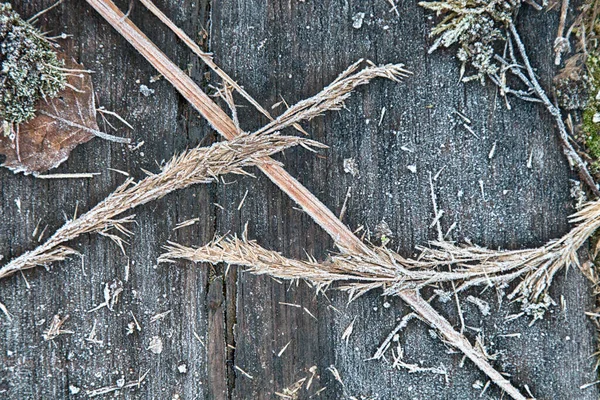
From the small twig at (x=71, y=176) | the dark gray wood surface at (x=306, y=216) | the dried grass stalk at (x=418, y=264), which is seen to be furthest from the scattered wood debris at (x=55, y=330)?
the small twig at (x=71, y=176)

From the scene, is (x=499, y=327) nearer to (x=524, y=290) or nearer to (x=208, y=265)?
(x=524, y=290)

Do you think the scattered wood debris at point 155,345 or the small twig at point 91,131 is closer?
the small twig at point 91,131

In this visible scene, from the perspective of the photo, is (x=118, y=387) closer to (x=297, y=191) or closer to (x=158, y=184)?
(x=158, y=184)

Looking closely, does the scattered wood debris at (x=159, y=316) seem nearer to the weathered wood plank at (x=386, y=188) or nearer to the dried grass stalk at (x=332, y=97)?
the weathered wood plank at (x=386, y=188)

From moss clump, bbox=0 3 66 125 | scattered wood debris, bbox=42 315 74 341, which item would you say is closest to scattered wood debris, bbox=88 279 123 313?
scattered wood debris, bbox=42 315 74 341

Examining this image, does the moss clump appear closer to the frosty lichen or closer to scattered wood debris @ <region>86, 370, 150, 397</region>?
scattered wood debris @ <region>86, 370, 150, 397</region>

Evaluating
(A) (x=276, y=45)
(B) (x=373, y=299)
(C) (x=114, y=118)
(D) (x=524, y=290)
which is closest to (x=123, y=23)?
→ (C) (x=114, y=118)
